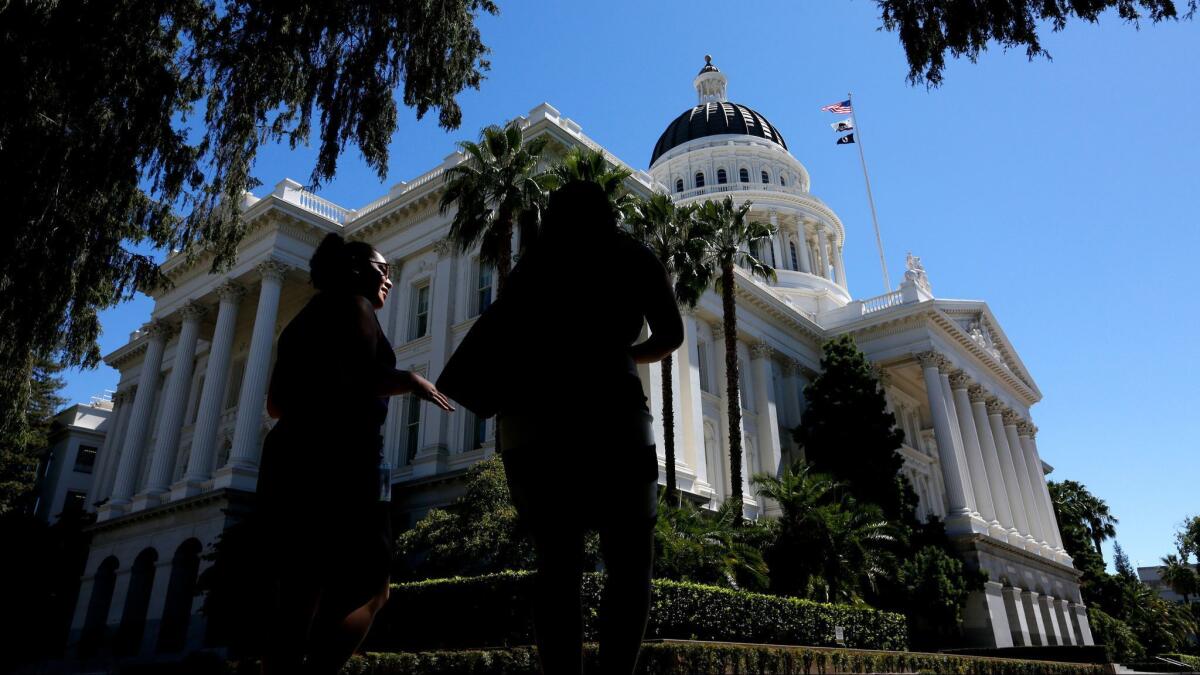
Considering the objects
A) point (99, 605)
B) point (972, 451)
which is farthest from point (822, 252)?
point (99, 605)

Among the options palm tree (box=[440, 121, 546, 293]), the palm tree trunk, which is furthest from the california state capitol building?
palm tree (box=[440, 121, 546, 293])

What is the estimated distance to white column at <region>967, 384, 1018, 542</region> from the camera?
1673 inches

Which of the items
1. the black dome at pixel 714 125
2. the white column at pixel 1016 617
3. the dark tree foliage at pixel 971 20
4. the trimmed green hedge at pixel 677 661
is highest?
the black dome at pixel 714 125

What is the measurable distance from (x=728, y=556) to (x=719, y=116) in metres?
55.9

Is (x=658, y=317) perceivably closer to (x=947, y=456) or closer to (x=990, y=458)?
(x=947, y=456)

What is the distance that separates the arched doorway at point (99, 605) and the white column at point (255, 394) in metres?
8.40

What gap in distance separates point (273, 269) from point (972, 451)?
34564mm

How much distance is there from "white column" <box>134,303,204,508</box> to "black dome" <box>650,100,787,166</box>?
44480mm

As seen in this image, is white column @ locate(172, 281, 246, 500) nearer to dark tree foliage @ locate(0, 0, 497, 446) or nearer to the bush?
dark tree foliage @ locate(0, 0, 497, 446)

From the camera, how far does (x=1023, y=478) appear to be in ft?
159

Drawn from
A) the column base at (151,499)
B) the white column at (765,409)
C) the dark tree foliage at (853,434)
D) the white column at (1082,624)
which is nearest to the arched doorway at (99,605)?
the column base at (151,499)

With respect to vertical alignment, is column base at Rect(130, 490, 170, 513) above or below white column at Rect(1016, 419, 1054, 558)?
below

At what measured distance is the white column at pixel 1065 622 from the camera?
43688 mm

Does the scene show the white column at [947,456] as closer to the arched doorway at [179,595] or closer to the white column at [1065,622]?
the white column at [1065,622]
